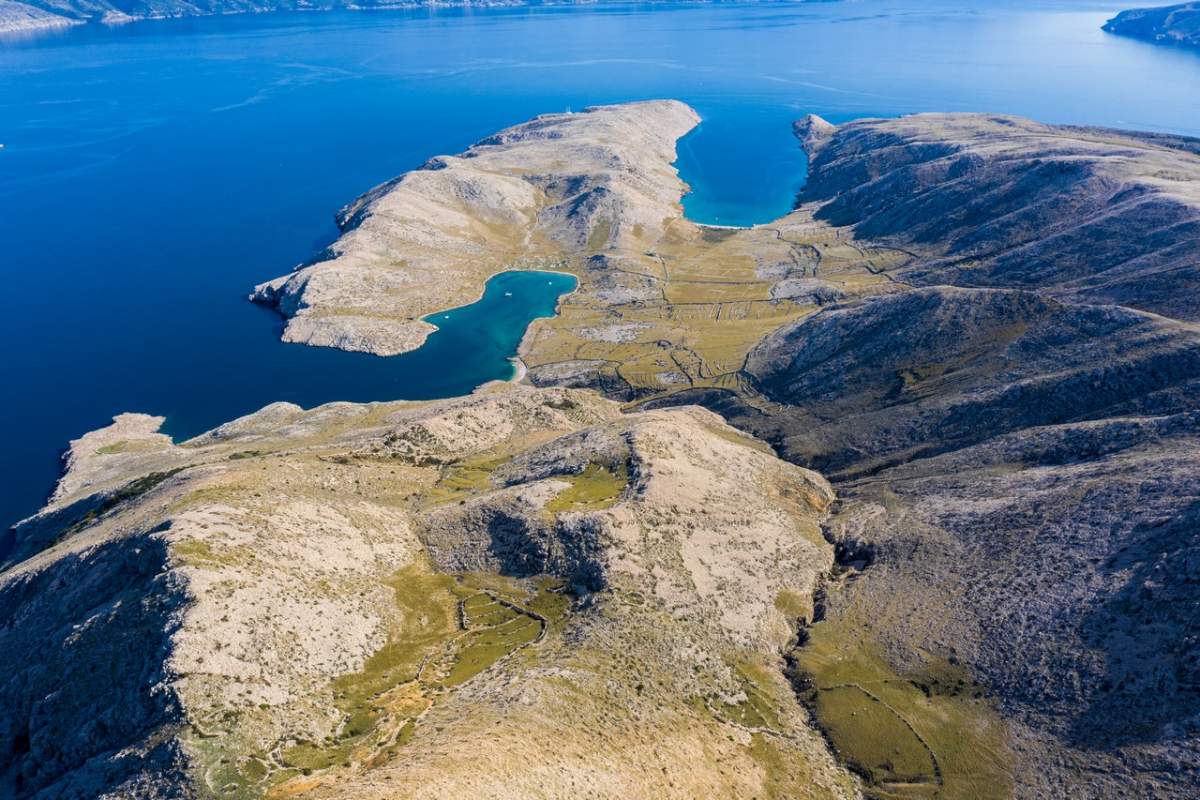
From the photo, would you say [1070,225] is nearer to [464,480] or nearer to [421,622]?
[464,480]

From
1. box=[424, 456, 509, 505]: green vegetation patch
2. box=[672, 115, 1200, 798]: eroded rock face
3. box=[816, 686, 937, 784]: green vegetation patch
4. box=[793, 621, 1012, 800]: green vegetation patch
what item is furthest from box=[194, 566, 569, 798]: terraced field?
box=[672, 115, 1200, 798]: eroded rock face

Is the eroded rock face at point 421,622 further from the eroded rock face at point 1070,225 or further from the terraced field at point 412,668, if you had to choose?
the eroded rock face at point 1070,225

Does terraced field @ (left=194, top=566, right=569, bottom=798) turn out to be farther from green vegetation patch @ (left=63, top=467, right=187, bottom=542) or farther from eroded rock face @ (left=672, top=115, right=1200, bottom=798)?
green vegetation patch @ (left=63, top=467, right=187, bottom=542)

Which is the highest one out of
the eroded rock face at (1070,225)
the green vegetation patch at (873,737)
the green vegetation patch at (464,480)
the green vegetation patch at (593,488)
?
the eroded rock face at (1070,225)

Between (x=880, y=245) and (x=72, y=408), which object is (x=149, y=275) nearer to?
(x=72, y=408)

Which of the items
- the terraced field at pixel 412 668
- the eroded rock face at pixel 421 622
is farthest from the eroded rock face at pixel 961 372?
the terraced field at pixel 412 668

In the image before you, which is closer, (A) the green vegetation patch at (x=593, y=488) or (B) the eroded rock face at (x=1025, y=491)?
(B) the eroded rock face at (x=1025, y=491)

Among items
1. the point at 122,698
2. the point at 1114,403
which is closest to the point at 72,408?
the point at 122,698
